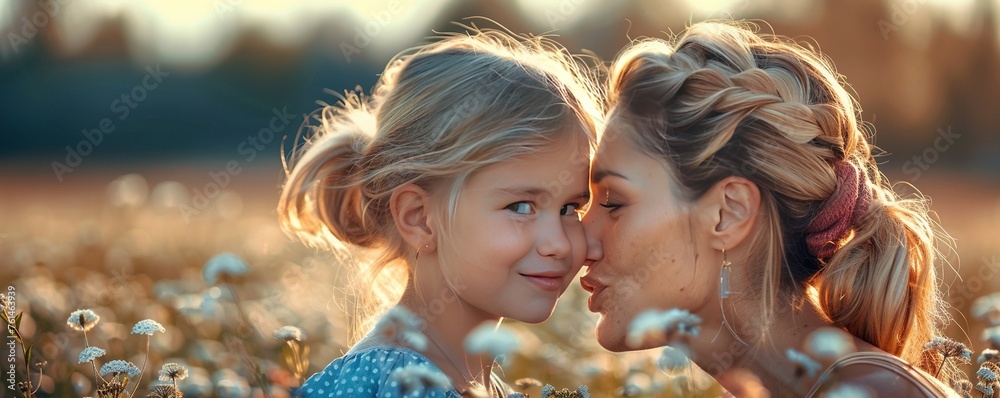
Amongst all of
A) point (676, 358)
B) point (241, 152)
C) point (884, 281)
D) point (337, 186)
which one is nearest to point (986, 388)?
point (884, 281)

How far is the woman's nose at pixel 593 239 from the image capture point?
3430mm

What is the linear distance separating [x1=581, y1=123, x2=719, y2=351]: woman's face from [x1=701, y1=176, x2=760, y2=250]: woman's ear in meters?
0.06

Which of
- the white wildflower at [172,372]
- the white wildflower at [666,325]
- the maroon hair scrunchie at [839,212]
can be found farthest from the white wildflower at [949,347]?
the white wildflower at [172,372]

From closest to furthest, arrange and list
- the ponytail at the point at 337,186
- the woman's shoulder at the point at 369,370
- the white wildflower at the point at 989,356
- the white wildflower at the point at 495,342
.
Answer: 1. the white wildflower at the point at 495,342
2. the white wildflower at the point at 989,356
3. the woman's shoulder at the point at 369,370
4. the ponytail at the point at 337,186

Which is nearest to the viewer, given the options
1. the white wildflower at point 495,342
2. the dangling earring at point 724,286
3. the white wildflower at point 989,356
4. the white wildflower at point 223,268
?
the white wildflower at point 495,342

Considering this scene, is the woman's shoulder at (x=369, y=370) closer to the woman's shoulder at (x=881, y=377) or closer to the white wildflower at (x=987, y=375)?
the woman's shoulder at (x=881, y=377)

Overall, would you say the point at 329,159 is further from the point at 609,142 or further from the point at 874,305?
the point at 874,305

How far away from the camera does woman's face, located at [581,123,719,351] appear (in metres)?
3.27

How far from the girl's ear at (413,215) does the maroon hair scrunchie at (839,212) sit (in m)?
1.21

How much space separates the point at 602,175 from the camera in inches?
134

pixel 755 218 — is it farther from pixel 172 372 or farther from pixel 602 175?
pixel 172 372

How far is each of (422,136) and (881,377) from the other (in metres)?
1.58

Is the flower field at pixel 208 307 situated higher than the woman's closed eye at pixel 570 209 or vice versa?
the woman's closed eye at pixel 570 209

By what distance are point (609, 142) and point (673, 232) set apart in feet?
1.28
